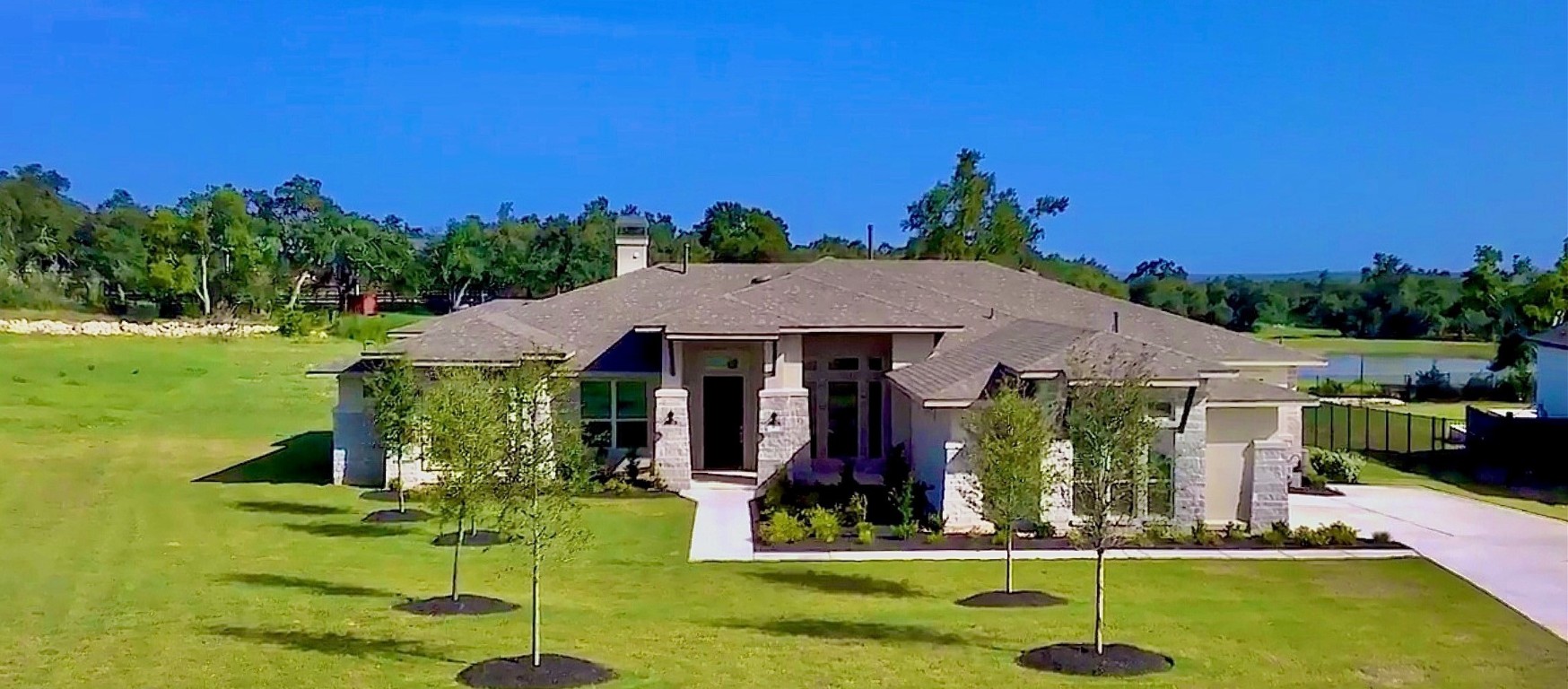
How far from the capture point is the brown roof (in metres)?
27.2

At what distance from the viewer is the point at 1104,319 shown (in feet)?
102

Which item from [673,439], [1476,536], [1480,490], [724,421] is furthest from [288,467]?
[1480,490]

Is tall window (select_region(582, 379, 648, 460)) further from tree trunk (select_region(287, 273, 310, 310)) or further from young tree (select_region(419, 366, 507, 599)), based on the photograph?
tree trunk (select_region(287, 273, 310, 310))

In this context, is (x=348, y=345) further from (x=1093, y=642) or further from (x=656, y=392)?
(x=1093, y=642)

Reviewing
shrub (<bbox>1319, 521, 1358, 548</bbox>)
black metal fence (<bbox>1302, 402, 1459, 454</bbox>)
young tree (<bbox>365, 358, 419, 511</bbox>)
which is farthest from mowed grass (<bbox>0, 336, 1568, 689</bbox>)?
black metal fence (<bbox>1302, 402, 1459, 454</bbox>)

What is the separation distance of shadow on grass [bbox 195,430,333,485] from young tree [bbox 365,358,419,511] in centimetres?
531

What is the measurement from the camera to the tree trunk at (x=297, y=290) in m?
85.2

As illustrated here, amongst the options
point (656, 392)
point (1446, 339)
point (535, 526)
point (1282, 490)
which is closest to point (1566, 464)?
point (1282, 490)

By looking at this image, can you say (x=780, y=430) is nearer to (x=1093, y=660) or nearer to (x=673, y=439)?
(x=673, y=439)

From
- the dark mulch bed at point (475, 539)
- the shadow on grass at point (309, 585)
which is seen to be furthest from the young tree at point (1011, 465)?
the dark mulch bed at point (475, 539)

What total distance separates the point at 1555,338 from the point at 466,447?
114 ft

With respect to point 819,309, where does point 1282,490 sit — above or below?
below

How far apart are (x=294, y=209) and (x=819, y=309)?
116 m

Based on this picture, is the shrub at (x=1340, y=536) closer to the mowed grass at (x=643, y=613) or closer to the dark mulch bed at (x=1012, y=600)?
the mowed grass at (x=643, y=613)
